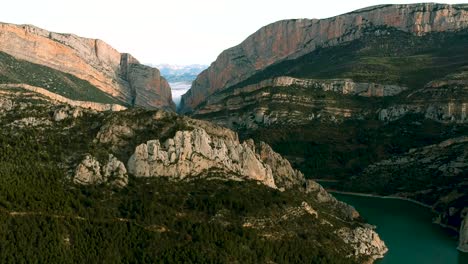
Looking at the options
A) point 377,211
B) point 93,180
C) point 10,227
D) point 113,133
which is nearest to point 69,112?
point 113,133

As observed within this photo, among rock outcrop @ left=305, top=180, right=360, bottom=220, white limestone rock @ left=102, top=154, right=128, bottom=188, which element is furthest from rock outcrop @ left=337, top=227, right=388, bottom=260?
white limestone rock @ left=102, top=154, right=128, bottom=188

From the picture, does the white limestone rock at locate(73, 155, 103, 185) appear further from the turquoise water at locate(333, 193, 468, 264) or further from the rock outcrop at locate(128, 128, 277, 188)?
the turquoise water at locate(333, 193, 468, 264)

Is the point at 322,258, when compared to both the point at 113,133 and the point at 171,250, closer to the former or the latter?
the point at 171,250

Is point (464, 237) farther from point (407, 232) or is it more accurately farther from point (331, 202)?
point (331, 202)

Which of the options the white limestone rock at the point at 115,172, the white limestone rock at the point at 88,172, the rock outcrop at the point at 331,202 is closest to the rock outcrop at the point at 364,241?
the rock outcrop at the point at 331,202

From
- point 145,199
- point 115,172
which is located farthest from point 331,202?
point 115,172
